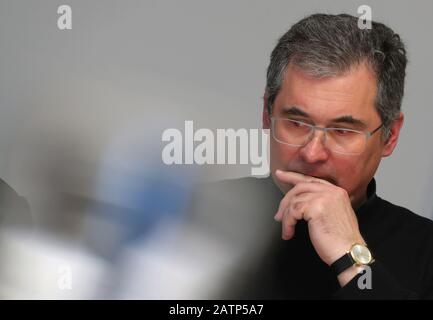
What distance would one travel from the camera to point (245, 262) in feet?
6.46

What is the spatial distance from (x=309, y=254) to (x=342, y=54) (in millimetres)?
501

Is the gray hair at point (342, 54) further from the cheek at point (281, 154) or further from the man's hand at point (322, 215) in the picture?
the man's hand at point (322, 215)

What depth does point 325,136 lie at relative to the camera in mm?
1721

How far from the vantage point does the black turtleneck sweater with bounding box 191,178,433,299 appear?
1812 mm

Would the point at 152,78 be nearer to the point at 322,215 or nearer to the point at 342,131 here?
the point at 342,131

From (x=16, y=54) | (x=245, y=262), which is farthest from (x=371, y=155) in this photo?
(x=16, y=54)

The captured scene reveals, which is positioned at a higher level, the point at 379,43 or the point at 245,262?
the point at 379,43

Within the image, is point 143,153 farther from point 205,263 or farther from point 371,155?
point 371,155

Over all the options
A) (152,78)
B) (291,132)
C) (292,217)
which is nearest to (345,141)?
(291,132)

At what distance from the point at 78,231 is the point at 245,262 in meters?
0.67

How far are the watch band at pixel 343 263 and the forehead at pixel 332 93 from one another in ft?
1.10

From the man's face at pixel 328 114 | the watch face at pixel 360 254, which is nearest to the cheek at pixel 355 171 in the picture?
the man's face at pixel 328 114

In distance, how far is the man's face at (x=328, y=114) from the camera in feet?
5.64
